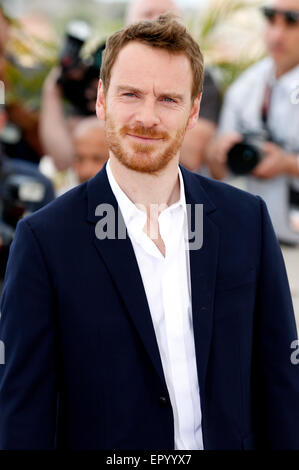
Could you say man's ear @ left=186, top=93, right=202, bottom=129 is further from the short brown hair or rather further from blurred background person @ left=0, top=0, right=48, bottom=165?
blurred background person @ left=0, top=0, right=48, bottom=165

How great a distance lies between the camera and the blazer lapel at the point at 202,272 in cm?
151

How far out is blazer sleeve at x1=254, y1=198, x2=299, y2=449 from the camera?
1614mm

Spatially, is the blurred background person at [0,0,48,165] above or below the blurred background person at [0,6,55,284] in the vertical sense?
above

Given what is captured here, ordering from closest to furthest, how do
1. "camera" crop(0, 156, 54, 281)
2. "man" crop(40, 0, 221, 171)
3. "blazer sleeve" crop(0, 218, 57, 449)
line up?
"blazer sleeve" crop(0, 218, 57, 449)
"camera" crop(0, 156, 54, 281)
"man" crop(40, 0, 221, 171)

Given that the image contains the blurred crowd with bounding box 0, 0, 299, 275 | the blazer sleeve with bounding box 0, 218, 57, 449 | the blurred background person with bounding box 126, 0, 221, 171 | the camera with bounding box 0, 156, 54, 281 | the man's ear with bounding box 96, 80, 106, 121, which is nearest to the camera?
the blazer sleeve with bounding box 0, 218, 57, 449

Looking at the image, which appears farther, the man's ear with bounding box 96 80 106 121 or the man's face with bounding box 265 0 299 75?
the man's face with bounding box 265 0 299 75

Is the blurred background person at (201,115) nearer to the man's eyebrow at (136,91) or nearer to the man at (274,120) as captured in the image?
the man at (274,120)

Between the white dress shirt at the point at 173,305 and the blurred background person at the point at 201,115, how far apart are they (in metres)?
3.23

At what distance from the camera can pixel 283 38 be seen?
4.94m

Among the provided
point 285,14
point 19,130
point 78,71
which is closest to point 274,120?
point 285,14

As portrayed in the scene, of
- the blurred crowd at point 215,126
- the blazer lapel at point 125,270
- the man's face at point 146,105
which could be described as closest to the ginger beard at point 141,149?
the man's face at point 146,105

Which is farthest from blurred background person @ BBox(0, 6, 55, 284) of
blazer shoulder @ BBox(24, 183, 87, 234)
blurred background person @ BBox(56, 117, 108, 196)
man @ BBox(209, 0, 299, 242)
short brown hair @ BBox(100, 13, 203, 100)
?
short brown hair @ BBox(100, 13, 203, 100)

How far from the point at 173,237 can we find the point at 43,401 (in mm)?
479

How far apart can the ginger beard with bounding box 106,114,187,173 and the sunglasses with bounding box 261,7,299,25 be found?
3.73 meters
